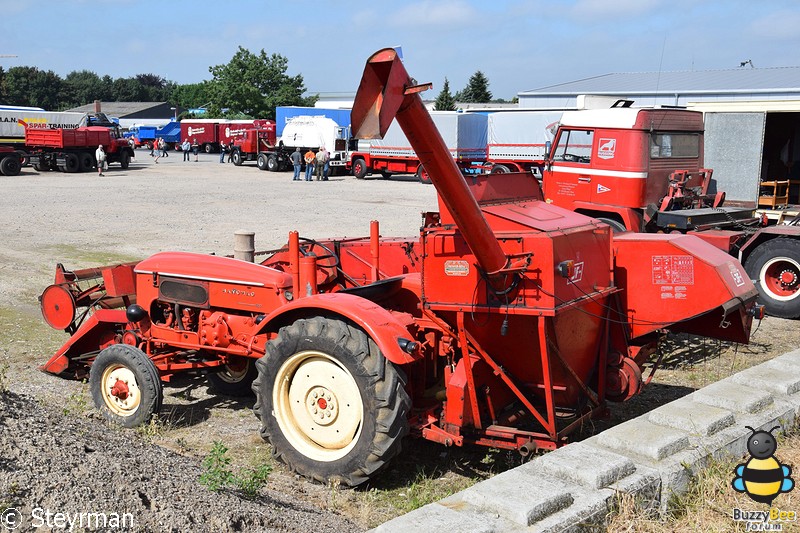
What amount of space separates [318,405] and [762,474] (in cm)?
267

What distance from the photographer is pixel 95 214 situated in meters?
21.1

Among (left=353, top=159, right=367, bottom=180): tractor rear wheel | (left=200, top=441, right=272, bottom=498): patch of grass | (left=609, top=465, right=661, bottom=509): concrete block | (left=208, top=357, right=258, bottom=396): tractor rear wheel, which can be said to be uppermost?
(left=353, top=159, right=367, bottom=180): tractor rear wheel

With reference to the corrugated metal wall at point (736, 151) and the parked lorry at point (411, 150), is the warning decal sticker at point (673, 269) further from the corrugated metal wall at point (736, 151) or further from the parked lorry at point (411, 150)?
the parked lorry at point (411, 150)

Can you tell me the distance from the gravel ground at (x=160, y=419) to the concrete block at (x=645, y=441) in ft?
4.71

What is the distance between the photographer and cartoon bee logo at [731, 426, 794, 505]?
170 inches

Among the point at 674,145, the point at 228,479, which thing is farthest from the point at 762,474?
the point at 674,145

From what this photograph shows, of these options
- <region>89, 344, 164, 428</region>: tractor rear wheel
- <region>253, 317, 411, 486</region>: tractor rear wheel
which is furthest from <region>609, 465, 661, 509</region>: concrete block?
<region>89, 344, 164, 428</region>: tractor rear wheel

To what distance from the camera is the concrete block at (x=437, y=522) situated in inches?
135

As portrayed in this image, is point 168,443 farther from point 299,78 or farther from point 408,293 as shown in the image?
point 299,78

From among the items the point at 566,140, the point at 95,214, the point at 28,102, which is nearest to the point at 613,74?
the point at 95,214

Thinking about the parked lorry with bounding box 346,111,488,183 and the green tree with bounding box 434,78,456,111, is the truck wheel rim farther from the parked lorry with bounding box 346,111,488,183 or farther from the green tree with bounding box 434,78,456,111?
the green tree with bounding box 434,78,456,111

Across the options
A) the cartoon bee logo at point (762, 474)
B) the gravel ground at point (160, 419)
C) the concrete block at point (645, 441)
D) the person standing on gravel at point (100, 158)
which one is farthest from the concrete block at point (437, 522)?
the person standing on gravel at point (100, 158)

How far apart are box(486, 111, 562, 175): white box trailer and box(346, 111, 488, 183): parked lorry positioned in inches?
52.2

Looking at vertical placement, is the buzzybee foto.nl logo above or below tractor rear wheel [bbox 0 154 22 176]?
below
